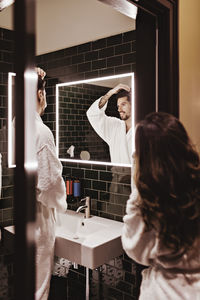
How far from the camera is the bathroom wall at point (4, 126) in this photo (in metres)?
2.72

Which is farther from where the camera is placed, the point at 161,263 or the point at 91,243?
the point at 91,243

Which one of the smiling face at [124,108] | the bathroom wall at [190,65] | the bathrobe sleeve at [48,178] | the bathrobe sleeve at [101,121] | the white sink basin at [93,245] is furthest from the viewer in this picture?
the bathrobe sleeve at [101,121]

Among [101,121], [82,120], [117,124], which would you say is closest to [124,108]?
[117,124]

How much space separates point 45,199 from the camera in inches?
73.5

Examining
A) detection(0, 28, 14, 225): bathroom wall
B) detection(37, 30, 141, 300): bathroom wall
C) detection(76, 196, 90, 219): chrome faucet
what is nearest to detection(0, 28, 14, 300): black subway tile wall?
detection(0, 28, 14, 225): bathroom wall

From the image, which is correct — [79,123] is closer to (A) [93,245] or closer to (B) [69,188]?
(B) [69,188]

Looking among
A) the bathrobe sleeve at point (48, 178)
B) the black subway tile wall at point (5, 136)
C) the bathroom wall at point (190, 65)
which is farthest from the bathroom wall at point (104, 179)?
the bathrobe sleeve at point (48, 178)

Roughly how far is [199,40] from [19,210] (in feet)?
5.36

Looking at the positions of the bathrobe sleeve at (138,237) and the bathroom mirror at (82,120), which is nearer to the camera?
the bathrobe sleeve at (138,237)

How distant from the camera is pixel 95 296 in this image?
266 centimetres

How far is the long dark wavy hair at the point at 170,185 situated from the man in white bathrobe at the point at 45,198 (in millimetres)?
903

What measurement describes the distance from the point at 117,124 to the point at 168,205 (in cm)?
165

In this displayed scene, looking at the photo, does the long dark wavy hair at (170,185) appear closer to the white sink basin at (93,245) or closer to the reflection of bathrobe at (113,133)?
the white sink basin at (93,245)

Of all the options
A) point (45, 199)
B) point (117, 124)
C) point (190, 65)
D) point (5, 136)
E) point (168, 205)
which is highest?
point (190, 65)
